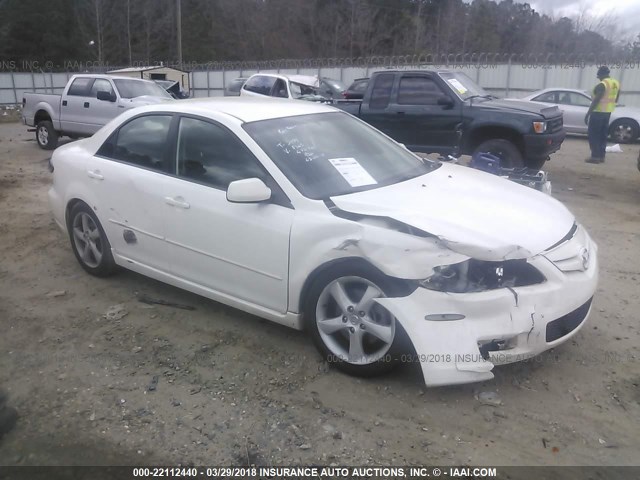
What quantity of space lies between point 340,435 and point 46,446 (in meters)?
1.48

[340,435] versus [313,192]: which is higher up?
[313,192]

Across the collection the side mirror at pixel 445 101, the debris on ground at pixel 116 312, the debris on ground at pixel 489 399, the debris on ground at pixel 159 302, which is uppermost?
the side mirror at pixel 445 101

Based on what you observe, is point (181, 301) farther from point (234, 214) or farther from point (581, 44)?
point (581, 44)

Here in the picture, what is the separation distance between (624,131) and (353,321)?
14.2 m

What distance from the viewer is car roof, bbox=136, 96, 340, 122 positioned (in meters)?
3.97

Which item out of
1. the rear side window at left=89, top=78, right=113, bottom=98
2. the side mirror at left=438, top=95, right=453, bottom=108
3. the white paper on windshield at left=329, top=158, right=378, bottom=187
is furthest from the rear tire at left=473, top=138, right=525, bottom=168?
the rear side window at left=89, top=78, right=113, bottom=98

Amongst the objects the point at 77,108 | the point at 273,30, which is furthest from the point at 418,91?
the point at 273,30

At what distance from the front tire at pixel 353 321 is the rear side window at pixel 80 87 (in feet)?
37.2

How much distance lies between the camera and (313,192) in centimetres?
342

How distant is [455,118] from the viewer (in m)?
8.62

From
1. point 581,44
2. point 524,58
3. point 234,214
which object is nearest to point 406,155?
point 234,214

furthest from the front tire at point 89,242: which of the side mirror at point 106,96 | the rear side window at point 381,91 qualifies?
the side mirror at point 106,96

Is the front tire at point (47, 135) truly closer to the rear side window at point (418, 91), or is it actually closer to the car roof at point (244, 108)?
the rear side window at point (418, 91)

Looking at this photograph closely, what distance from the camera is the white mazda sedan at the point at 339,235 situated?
2.93 meters
